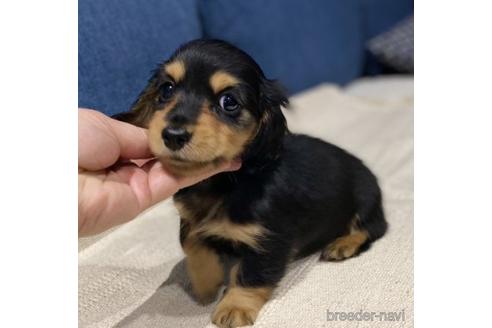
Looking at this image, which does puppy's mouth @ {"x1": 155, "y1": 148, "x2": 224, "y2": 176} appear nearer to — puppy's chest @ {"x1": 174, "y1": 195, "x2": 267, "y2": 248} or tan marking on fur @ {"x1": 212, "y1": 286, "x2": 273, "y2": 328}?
puppy's chest @ {"x1": 174, "y1": 195, "x2": 267, "y2": 248}

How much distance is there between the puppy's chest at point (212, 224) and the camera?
4.86 feet

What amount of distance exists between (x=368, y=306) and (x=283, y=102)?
595 millimetres

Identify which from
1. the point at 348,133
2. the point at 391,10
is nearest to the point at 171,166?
the point at 348,133

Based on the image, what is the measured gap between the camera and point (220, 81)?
4.55 feet

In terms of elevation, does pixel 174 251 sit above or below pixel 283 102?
below

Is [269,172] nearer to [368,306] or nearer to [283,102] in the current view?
[283,102]

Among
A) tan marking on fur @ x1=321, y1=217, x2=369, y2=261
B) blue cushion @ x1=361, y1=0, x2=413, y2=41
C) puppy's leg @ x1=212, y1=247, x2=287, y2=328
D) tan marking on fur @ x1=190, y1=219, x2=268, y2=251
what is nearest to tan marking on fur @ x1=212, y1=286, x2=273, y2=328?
puppy's leg @ x1=212, y1=247, x2=287, y2=328

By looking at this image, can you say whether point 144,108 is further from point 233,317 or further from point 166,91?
point 233,317

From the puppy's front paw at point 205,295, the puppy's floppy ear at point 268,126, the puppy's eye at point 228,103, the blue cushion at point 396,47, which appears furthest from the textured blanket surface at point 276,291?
the blue cushion at point 396,47

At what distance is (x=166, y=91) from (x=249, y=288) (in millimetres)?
568

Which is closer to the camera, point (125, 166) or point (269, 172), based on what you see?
point (125, 166)

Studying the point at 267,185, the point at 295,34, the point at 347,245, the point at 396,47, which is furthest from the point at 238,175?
the point at 396,47

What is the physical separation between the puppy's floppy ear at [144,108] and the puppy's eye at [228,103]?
0.23 metres

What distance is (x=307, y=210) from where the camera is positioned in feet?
5.40
